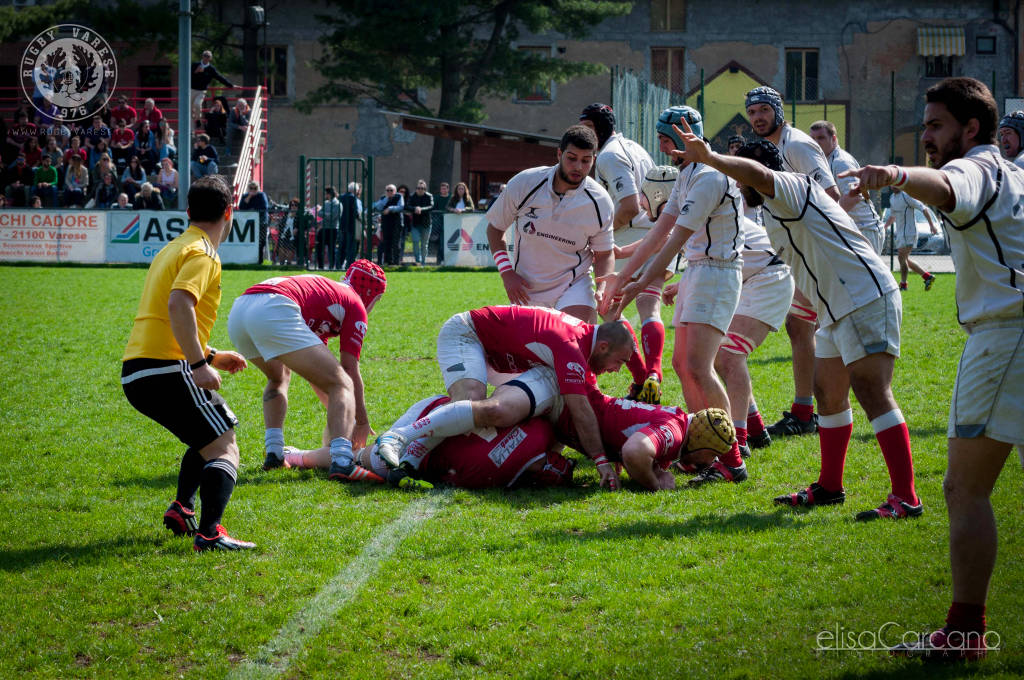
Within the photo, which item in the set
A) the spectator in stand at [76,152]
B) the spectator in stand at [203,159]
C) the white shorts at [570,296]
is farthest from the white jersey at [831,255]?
the spectator in stand at [76,152]

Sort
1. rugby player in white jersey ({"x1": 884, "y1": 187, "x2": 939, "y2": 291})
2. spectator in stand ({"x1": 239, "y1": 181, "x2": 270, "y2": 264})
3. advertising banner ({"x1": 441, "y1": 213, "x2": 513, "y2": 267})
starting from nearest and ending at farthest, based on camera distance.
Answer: rugby player in white jersey ({"x1": 884, "y1": 187, "x2": 939, "y2": 291}), spectator in stand ({"x1": 239, "y1": 181, "x2": 270, "y2": 264}), advertising banner ({"x1": 441, "y1": 213, "x2": 513, "y2": 267})

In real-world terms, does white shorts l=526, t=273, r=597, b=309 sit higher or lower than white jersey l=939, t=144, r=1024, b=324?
lower

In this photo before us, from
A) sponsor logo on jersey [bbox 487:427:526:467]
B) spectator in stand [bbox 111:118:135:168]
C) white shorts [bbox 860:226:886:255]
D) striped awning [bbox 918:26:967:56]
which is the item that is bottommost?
sponsor logo on jersey [bbox 487:427:526:467]

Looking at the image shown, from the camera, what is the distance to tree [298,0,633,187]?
3672 cm

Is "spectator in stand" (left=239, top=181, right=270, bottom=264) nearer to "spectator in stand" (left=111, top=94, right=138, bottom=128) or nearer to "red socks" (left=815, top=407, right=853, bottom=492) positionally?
"spectator in stand" (left=111, top=94, right=138, bottom=128)

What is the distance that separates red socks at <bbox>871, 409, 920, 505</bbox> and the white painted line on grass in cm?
243

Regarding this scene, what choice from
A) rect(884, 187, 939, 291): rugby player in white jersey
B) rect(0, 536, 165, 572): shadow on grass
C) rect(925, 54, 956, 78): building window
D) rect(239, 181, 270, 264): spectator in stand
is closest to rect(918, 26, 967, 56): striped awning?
rect(925, 54, 956, 78): building window

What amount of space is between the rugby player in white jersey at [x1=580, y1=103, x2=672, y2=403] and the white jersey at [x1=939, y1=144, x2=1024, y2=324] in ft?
12.1

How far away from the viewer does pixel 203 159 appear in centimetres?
2572

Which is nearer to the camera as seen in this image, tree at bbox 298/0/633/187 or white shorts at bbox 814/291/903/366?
white shorts at bbox 814/291/903/366

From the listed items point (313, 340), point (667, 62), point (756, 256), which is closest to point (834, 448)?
point (756, 256)

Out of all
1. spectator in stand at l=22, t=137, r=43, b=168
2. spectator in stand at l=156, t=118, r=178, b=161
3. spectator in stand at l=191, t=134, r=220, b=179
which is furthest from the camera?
spectator in stand at l=22, t=137, r=43, b=168

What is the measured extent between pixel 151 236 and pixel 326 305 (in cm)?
1931

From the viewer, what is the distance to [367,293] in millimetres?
7258
